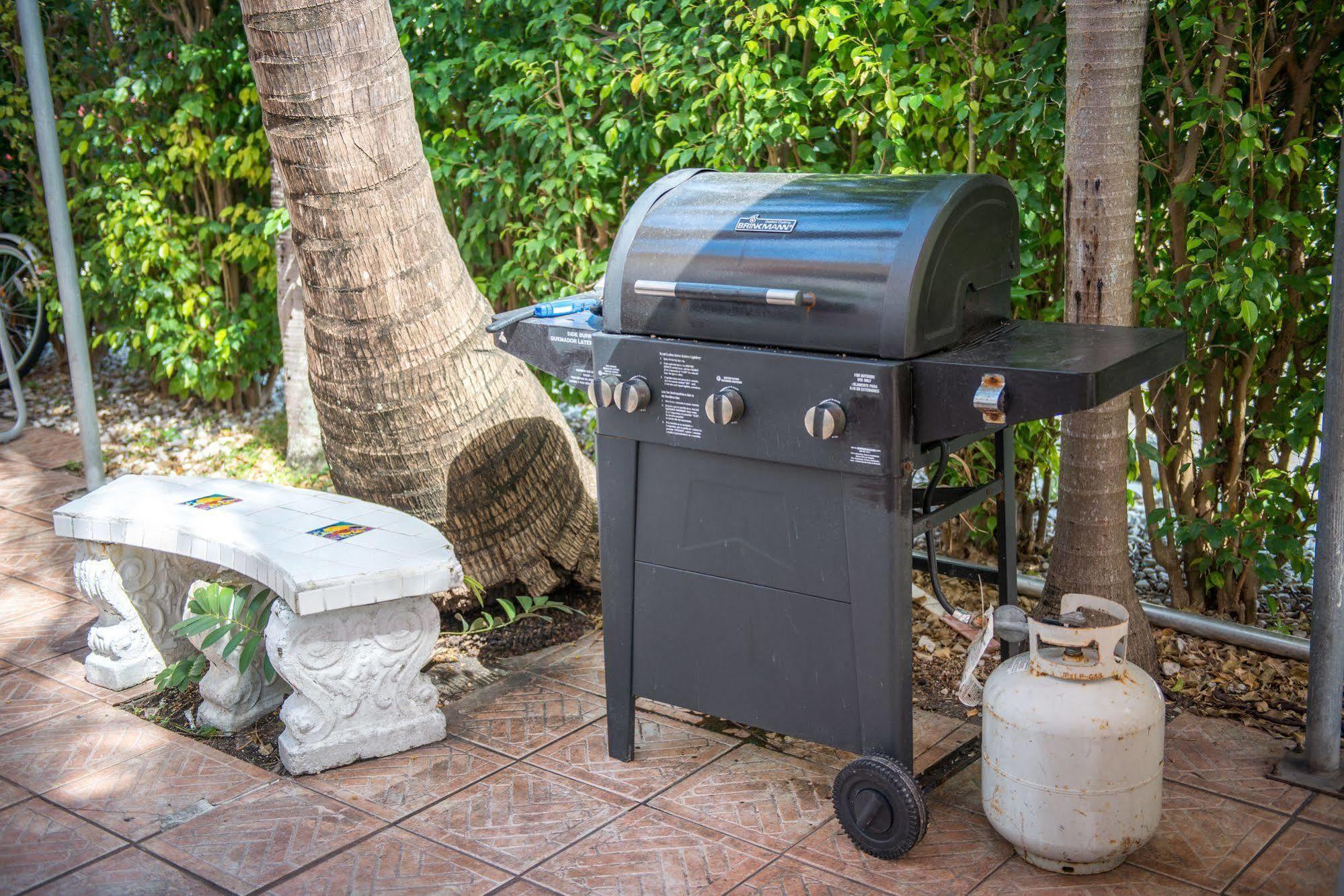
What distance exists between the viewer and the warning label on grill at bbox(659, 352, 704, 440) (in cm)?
331

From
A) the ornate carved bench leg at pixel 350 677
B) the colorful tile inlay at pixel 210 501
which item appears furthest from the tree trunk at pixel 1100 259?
the colorful tile inlay at pixel 210 501

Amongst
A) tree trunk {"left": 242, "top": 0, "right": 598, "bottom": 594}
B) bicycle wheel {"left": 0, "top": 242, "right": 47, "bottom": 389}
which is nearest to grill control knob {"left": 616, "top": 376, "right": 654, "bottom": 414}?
tree trunk {"left": 242, "top": 0, "right": 598, "bottom": 594}

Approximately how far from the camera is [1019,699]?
122 inches

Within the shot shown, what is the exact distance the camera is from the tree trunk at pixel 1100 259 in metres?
3.64

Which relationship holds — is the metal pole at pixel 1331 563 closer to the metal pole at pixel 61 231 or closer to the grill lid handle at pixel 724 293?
the grill lid handle at pixel 724 293

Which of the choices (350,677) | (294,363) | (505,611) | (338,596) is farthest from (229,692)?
(294,363)

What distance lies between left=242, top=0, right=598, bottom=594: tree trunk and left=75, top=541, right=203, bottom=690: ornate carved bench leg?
75 centimetres

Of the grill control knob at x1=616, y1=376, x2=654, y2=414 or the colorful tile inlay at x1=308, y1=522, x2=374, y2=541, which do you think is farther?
the colorful tile inlay at x1=308, y1=522, x2=374, y2=541

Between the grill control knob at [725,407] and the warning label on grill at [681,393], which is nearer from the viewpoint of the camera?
the grill control knob at [725,407]

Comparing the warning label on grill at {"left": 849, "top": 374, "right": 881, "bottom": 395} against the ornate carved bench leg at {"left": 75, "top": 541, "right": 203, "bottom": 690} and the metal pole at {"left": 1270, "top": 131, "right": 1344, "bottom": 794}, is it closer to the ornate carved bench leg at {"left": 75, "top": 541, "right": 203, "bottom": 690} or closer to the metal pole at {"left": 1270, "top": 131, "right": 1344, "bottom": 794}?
the metal pole at {"left": 1270, "top": 131, "right": 1344, "bottom": 794}

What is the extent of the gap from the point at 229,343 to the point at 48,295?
1865mm

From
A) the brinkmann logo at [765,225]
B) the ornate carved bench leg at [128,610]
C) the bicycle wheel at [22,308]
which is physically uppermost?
the brinkmann logo at [765,225]

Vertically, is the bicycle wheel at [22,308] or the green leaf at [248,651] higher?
the bicycle wheel at [22,308]

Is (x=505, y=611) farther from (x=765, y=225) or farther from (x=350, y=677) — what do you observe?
(x=765, y=225)
